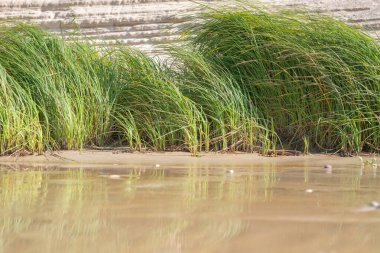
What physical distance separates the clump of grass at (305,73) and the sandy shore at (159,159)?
34cm

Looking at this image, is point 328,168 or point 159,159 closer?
point 328,168

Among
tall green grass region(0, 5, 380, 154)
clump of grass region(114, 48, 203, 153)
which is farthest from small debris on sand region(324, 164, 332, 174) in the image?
clump of grass region(114, 48, 203, 153)

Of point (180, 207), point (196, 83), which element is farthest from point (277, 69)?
point (180, 207)

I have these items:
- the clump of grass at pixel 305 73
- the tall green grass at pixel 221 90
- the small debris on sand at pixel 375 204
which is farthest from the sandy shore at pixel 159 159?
the small debris on sand at pixel 375 204

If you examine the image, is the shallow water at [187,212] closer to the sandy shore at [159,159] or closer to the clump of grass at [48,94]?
the sandy shore at [159,159]

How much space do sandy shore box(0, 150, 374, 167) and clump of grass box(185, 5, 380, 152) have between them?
13.3 inches

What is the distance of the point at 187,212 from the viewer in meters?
2.38

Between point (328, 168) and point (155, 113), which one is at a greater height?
point (155, 113)

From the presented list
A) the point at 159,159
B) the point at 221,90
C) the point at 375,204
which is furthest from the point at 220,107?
the point at 375,204

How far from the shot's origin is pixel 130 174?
3672mm

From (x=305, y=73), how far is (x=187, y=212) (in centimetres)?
336

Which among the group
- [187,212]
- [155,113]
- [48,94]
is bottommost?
[187,212]

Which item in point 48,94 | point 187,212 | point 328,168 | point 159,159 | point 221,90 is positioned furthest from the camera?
point 221,90

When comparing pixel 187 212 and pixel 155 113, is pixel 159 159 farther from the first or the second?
pixel 187 212
